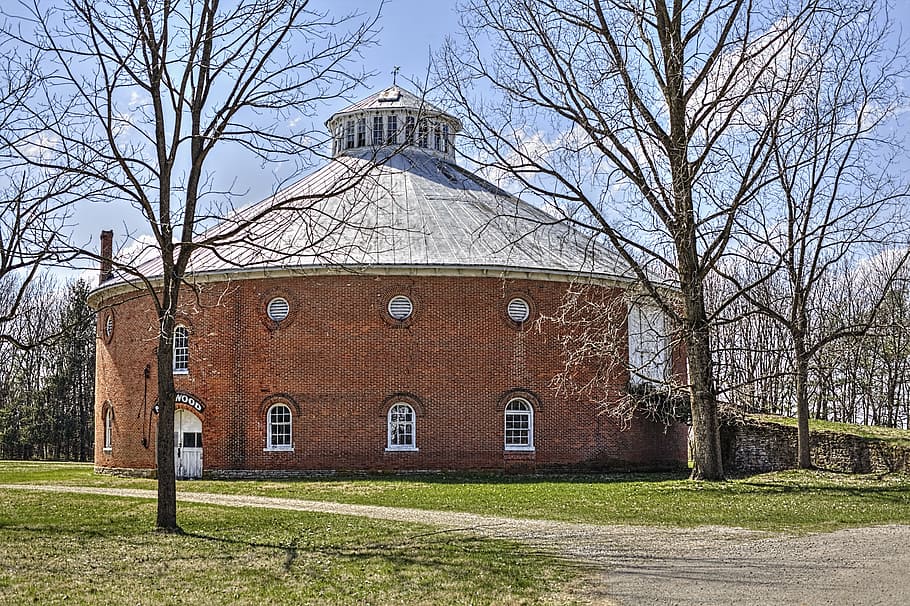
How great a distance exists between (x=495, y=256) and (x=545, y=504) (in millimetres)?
11269

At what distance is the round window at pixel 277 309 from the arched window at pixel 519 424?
7.06 meters

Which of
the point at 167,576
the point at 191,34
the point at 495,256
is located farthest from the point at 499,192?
the point at 167,576

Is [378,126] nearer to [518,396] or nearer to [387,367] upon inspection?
[387,367]

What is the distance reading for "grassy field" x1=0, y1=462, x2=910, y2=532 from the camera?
1725 centimetres

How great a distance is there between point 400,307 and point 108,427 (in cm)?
1138

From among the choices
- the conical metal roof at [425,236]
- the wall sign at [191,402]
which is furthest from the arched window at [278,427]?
the conical metal roof at [425,236]

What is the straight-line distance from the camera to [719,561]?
1240 cm

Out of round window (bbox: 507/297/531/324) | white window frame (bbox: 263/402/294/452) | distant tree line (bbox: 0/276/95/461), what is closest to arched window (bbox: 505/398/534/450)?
round window (bbox: 507/297/531/324)

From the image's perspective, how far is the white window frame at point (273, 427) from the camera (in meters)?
29.1

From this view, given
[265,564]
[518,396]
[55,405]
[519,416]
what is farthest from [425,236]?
[55,405]

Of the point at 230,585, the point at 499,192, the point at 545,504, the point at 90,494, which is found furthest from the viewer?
the point at 499,192

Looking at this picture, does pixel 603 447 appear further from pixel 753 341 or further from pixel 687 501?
pixel 753 341

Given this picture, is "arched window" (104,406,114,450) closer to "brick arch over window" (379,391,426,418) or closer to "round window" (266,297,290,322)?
"round window" (266,297,290,322)

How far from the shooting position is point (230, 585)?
1116 centimetres
